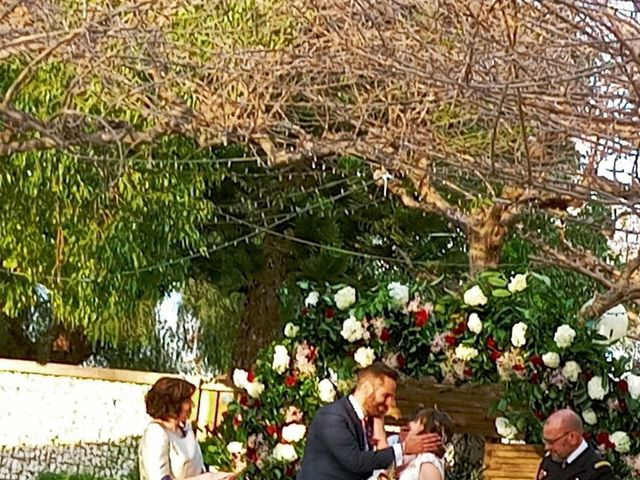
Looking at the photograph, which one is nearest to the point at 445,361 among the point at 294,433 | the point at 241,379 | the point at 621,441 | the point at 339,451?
the point at 294,433

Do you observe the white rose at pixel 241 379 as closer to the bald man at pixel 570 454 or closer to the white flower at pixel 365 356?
the white flower at pixel 365 356

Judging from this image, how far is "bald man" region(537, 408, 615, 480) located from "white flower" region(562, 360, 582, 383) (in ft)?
4.04

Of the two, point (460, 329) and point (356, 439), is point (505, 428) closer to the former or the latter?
point (460, 329)

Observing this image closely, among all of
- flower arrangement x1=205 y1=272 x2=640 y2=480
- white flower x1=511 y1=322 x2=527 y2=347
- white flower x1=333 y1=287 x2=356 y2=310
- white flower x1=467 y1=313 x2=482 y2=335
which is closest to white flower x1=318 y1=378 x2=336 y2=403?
flower arrangement x1=205 y1=272 x2=640 y2=480

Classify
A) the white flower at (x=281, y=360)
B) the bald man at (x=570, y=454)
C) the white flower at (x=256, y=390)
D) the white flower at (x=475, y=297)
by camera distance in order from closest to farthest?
the bald man at (x=570, y=454) < the white flower at (x=475, y=297) < the white flower at (x=281, y=360) < the white flower at (x=256, y=390)

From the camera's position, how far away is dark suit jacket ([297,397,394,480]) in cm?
655

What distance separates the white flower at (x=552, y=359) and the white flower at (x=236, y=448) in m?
2.03

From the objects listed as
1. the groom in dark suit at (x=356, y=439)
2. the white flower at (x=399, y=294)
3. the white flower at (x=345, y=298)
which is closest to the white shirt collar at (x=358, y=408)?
the groom in dark suit at (x=356, y=439)

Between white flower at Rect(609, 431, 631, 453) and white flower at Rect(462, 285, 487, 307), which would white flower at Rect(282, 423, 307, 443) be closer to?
white flower at Rect(462, 285, 487, 307)

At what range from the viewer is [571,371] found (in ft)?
27.5

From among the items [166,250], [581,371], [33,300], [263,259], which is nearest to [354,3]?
[581,371]

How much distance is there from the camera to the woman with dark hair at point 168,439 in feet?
21.2

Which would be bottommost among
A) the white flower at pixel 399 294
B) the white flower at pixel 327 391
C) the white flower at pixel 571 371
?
the white flower at pixel 327 391

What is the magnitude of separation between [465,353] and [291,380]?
1.16 metres
